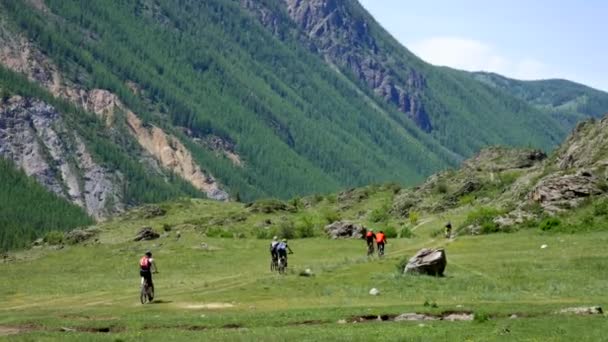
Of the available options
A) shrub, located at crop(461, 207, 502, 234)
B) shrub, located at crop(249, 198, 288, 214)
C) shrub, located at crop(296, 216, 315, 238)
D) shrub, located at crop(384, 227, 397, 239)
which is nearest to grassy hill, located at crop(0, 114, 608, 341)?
shrub, located at crop(461, 207, 502, 234)

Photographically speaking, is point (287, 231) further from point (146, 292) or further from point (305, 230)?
point (146, 292)

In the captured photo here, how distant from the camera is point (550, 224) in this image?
9406 centimetres

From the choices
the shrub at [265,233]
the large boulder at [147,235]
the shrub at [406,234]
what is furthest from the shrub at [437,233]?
the large boulder at [147,235]

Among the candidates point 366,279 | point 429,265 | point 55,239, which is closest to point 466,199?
point 429,265

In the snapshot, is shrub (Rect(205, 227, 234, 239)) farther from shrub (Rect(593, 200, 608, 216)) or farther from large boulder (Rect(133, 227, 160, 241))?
shrub (Rect(593, 200, 608, 216))

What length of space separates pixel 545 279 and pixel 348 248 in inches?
1852

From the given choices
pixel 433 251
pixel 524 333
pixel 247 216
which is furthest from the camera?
pixel 247 216

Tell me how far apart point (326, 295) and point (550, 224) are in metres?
41.5

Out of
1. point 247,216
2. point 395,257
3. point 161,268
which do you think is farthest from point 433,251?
point 247,216

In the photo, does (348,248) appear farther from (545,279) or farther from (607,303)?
(607,303)

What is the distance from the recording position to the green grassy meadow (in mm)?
43438

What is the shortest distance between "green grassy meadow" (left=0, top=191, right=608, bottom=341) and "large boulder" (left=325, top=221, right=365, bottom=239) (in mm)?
14399

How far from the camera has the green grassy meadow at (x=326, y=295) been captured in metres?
43.4

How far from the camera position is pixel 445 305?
51.7m
